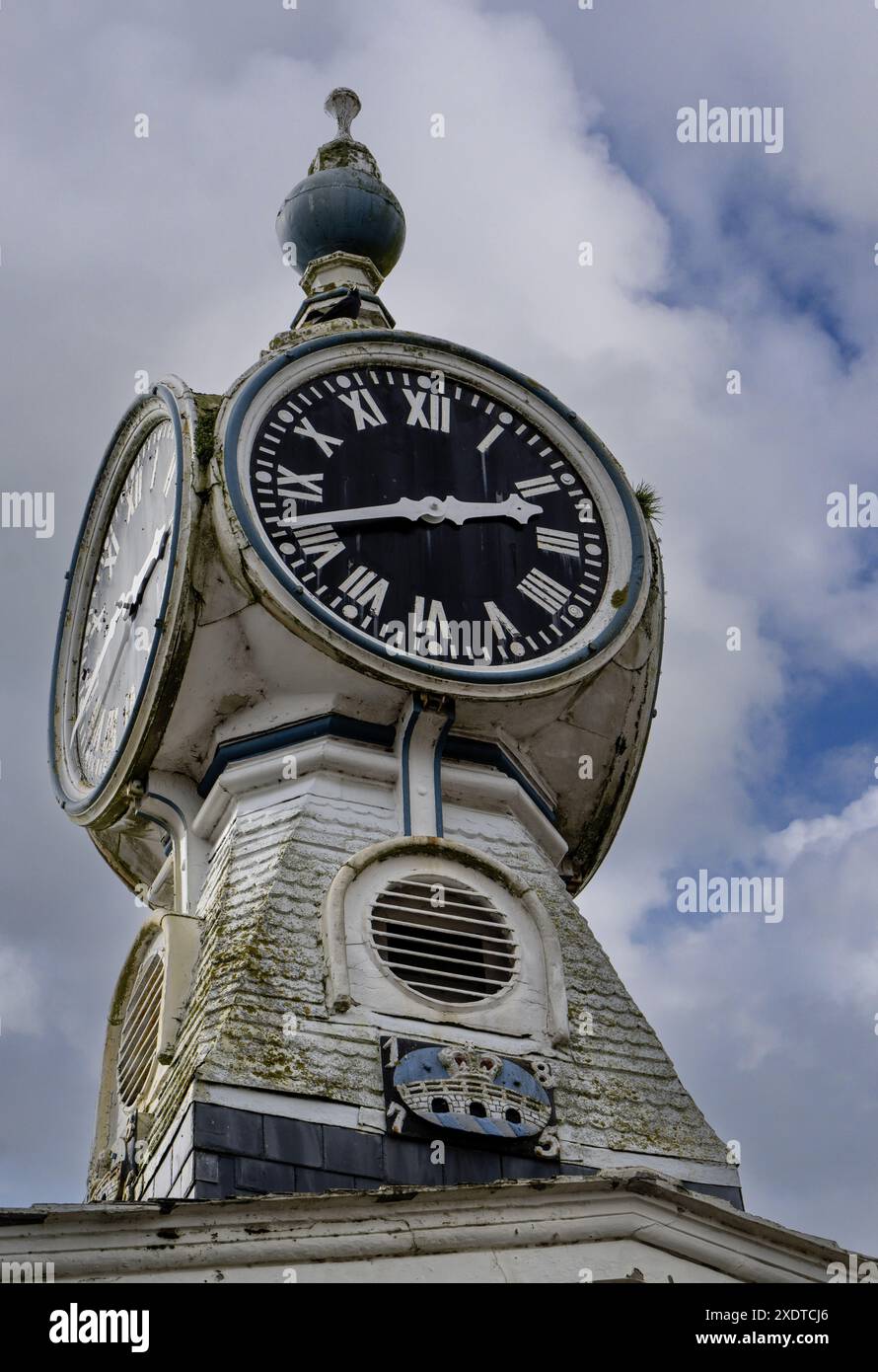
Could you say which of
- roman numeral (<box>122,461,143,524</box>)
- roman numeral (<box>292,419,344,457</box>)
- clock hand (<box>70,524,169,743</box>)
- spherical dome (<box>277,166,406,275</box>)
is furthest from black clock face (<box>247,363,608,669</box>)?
spherical dome (<box>277,166,406,275</box>)

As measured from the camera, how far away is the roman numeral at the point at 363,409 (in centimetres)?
2080

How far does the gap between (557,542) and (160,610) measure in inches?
128

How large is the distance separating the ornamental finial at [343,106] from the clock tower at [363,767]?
358 centimetres

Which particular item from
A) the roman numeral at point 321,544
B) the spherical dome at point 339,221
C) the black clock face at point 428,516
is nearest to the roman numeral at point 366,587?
the black clock face at point 428,516

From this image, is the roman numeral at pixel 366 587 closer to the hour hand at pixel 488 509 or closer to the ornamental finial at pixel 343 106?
the hour hand at pixel 488 509

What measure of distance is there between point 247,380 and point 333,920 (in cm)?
487

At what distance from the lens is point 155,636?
1955cm

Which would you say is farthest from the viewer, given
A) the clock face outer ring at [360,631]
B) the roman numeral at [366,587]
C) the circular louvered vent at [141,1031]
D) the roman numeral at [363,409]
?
the roman numeral at [363,409]

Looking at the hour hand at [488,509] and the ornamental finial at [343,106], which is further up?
the ornamental finial at [343,106]

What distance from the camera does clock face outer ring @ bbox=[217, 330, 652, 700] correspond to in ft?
62.8

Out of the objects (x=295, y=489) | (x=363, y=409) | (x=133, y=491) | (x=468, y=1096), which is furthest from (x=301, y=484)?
(x=468, y=1096)

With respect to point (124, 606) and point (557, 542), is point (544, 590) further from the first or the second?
point (124, 606)
